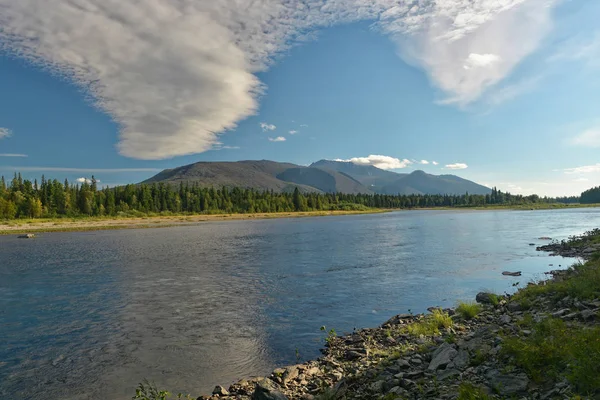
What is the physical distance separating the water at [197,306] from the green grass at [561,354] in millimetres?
9238

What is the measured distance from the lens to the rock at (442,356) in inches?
474

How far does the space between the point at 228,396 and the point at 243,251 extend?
43.2m

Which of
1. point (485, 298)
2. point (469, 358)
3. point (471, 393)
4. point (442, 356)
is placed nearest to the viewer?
point (471, 393)

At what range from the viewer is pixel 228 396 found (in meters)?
12.5

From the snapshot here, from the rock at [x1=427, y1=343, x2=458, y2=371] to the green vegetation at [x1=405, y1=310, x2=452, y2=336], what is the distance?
3368 millimetres

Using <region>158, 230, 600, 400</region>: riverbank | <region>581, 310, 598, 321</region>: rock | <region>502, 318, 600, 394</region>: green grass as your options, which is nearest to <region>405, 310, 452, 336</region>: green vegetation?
<region>158, 230, 600, 400</region>: riverbank

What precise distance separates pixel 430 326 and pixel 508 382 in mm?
7745

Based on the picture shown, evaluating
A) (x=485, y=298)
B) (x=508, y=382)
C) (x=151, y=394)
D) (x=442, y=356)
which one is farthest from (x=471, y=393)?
(x=485, y=298)

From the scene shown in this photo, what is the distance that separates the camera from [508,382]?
9.70 meters

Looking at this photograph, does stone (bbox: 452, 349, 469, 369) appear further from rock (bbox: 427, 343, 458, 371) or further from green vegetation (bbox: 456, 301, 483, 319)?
green vegetation (bbox: 456, 301, 483, 319)

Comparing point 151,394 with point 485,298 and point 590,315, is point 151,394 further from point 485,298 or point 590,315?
point 485,298

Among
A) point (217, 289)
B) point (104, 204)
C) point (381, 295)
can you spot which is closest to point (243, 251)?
point (217, 289)

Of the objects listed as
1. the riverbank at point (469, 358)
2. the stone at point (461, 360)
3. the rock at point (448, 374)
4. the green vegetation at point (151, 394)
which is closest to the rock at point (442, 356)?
the riverbank at point (469, 358)

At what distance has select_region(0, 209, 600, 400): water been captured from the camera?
1530 cm
